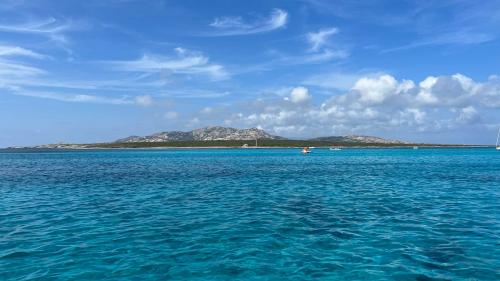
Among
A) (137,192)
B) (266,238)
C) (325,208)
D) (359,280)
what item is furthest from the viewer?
(137,192)

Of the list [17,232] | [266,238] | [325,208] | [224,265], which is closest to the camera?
[224,265]

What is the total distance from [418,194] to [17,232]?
35447mm

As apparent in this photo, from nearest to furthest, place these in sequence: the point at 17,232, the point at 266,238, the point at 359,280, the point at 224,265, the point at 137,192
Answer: the point at 359,280
the point at 224,265
the point at 266,238
the point at 17,232
the point at 137,192

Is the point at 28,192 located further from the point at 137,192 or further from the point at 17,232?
the point at 17,232

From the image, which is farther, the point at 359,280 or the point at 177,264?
the point at 177,264

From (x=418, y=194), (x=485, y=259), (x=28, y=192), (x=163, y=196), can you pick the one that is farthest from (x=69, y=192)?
(x=485, y=259)

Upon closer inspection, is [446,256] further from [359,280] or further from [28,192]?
[28,192]

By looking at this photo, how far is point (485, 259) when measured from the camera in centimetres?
1806

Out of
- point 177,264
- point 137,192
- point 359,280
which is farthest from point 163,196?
point 359,280

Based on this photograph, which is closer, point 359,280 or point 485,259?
point 359,280

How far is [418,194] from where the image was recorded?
41438mm

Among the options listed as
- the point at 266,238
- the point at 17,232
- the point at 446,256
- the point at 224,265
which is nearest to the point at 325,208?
the point at 266,238

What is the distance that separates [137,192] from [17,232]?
2019cm

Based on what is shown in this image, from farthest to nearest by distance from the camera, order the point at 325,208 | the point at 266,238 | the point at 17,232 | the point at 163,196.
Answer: the point at 163,196
the point at 325,208
the point at 17,232
the point at 266,238
